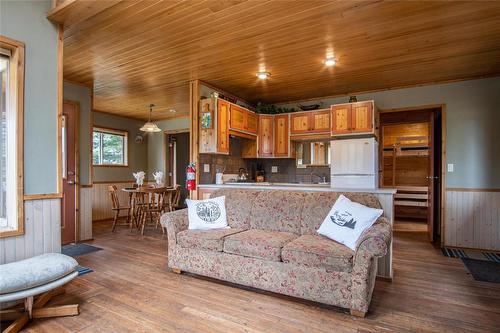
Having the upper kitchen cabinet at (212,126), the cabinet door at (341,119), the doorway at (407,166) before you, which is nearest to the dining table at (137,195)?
the upper kitchen cabinet at (212,126)

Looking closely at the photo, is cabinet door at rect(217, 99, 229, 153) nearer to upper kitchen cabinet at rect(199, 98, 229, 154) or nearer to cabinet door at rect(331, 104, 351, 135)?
upper kitchen cabinet at rect(199, 98, 229, 154)

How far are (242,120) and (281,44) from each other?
189 cm

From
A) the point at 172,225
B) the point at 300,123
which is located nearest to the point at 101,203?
→ the point at 172,225

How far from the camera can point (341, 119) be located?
15.5ft

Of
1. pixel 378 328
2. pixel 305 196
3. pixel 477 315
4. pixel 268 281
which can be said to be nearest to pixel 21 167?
pixel 268 281

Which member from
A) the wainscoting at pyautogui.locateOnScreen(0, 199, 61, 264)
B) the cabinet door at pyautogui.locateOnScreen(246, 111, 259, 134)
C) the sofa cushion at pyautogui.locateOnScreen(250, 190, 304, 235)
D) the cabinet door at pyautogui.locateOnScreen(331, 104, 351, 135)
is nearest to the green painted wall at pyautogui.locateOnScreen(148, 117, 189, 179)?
the cabinet door at pyautogui.locateOnScreen(246, 111, 259, 134)

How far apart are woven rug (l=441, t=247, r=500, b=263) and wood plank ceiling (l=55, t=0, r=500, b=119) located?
250 centimetres

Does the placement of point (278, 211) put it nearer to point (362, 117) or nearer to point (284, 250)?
point (284, 250)

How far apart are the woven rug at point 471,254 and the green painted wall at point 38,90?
478cm

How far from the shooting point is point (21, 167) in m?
2.38

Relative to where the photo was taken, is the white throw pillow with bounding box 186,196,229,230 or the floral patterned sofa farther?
the white throw pillow with bounding box 186,196,229,230

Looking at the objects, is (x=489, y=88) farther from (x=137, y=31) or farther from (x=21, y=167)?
(x=21, y=167)

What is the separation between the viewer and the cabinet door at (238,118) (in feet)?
15.3

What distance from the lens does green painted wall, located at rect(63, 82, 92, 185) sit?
4.67 meters
